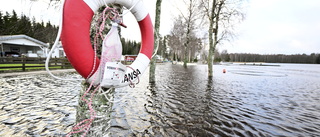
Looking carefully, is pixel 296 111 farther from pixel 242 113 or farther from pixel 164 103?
pixel 164 103

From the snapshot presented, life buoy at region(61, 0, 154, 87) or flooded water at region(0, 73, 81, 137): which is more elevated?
life buoy at region(61, 0, 154, 87)

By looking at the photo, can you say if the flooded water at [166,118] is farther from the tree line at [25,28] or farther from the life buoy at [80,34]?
the tree line at [25,28]

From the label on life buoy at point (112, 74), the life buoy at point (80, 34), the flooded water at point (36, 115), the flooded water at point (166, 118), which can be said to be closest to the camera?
the life buoy at point (80, 34)

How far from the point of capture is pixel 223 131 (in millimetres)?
2844

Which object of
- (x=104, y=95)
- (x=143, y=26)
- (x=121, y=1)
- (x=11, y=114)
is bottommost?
(x=11, y=114)


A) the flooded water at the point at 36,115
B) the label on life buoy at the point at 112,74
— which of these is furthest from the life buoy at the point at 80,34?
the flooded water at the point at 36,115

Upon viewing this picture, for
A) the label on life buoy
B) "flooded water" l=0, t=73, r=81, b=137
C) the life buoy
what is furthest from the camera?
"flooded water" l=0, t=73, r=81, b=137

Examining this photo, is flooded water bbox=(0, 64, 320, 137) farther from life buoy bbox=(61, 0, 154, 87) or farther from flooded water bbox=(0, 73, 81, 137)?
life buoy bbox=(61, 0, 154, 87)

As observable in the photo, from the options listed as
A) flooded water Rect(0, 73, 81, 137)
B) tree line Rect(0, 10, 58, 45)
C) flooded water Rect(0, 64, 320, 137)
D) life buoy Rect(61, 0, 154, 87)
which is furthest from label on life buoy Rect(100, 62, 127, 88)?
tree line Rect(0, 10, 58, 45)

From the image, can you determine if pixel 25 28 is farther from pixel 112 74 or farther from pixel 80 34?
pixel 112 74

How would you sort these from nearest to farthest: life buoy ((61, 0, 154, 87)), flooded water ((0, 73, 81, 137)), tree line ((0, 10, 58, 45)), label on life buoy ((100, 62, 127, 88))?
life buoy ((61, 0, 154, 87)) → label on life buoy ((100, 62, 127, 88)) → flooded water ((0, 73, 81, 137)) → tree line ((0, 10, 58, 45))

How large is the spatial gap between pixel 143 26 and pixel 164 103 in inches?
109

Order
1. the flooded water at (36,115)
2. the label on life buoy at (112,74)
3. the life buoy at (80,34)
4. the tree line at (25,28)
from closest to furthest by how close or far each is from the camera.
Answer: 1. the life buoy at (80,34)
2. the label on life buoy at (112,74)
3. the flooded water at (36,115)
4. the tree line at (25,28)

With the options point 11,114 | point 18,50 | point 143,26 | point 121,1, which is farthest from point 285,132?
point 18,50
